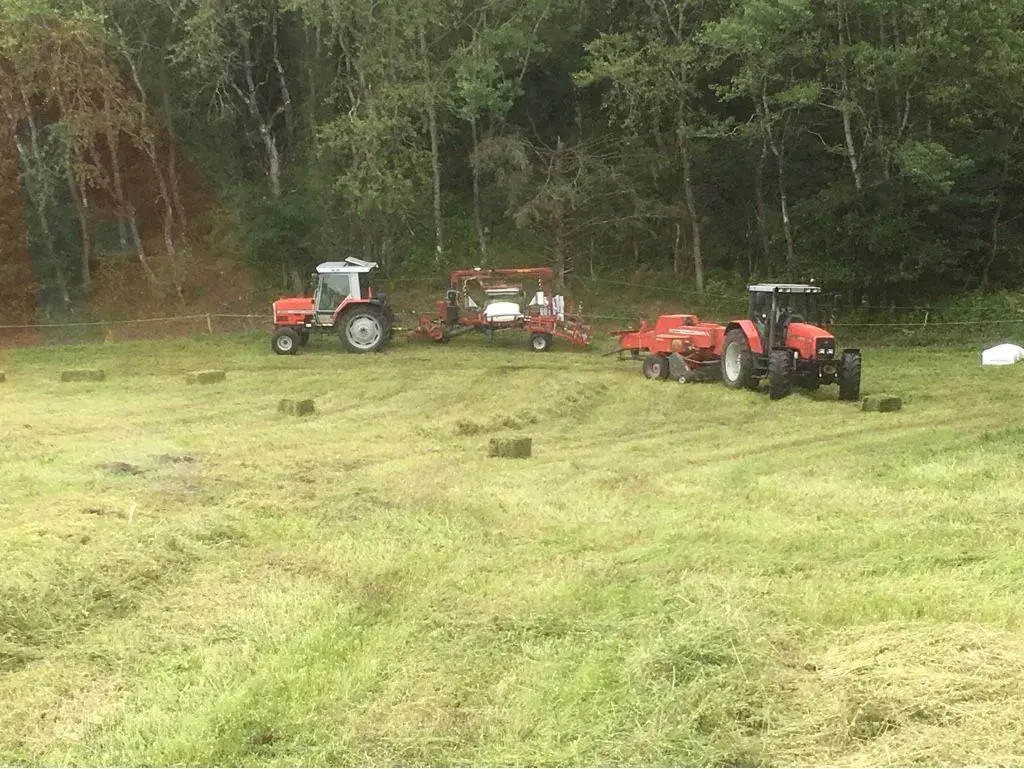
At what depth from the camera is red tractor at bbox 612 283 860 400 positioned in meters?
12.1

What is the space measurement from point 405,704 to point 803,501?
13.2 ft

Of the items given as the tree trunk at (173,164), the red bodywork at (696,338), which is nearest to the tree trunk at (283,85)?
the tree trunk at (173,164)

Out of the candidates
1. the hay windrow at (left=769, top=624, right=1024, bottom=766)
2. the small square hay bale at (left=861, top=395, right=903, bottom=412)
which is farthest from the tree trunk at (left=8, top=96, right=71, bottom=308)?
the hay windrow at (left=769, top=624, right=1024, bottom=766)

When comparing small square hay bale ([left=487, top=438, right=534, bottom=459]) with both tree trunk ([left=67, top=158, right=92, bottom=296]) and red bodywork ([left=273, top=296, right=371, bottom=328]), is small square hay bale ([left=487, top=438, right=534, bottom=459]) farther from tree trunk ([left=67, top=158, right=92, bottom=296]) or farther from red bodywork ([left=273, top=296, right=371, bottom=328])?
tree trunk ([left=67, top=158, right=92, bottom=296])

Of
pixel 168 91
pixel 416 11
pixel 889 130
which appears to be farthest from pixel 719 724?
pixel 168 91

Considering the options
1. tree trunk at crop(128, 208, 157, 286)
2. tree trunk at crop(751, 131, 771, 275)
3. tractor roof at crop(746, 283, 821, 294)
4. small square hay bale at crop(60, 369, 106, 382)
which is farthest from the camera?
tree trunk at crop(128, 208, 157, 286)

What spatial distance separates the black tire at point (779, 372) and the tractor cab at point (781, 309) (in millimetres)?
449

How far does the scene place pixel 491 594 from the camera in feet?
16.5

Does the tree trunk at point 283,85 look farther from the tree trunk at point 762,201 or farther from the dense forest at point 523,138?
the tree trunk at point 762,201

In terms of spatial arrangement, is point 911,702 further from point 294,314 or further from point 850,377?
point 294,314

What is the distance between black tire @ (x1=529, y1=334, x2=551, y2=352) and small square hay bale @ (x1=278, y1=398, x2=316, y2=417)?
7.44 meters

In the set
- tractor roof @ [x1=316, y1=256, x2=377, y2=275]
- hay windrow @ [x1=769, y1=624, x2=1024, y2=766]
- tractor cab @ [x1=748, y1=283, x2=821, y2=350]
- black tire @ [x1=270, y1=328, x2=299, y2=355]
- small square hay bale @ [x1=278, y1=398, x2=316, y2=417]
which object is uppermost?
tractor roof @ [x1=316, y1=256, x2=377, y2=275]

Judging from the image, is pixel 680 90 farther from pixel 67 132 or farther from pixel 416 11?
pixel 67 132

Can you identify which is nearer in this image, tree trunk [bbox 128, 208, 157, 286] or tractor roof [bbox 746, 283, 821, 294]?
tractor roof [bbox 746, 283, 821, 294]
